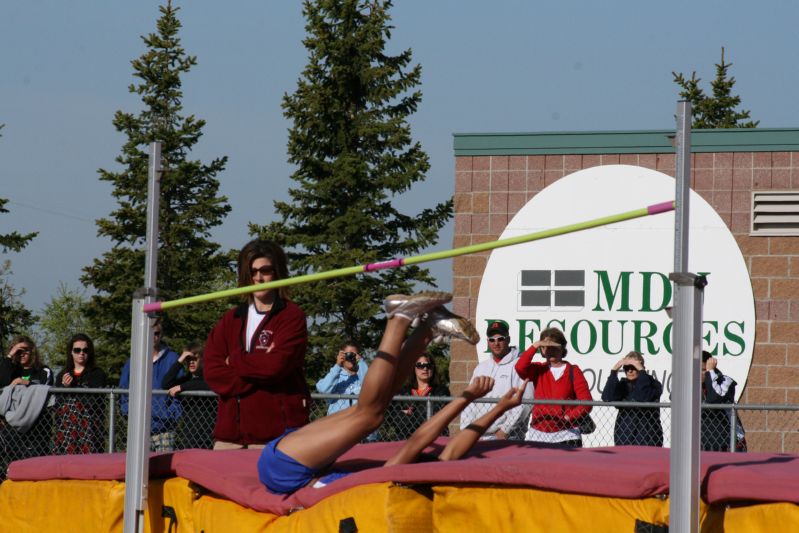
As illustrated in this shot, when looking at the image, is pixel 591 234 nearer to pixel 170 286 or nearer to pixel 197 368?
pixel 197 368

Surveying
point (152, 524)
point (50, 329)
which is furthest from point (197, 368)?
point (50, 329)

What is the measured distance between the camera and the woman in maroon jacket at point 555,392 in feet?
30.2

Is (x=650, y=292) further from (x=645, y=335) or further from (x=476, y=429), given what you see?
(x=476, y=429)

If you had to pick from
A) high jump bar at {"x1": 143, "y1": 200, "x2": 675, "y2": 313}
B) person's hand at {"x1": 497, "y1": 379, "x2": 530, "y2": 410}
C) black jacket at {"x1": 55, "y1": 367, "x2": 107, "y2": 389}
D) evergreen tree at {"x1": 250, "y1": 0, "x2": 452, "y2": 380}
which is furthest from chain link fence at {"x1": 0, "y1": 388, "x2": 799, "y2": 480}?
evergreen tree at {"x1": 250, "y1": 0, "x2": 452, "y2": 380}

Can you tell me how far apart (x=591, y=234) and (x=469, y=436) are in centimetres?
737

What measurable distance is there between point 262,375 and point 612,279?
24.2 feet

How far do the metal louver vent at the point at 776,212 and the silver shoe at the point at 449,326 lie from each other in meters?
7.75

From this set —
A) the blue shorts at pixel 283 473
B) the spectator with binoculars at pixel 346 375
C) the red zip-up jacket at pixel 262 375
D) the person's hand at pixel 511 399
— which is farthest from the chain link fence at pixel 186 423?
the blue shorts at pixel 283 473

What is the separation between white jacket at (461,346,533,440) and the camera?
9.44m

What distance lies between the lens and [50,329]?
51.4 meters

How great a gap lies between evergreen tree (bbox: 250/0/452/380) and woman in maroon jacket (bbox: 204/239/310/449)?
61.3 feet

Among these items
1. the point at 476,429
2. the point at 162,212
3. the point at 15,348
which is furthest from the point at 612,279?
the point at 162,212

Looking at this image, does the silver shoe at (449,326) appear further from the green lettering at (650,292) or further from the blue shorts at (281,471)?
the green lettering at (650,292)

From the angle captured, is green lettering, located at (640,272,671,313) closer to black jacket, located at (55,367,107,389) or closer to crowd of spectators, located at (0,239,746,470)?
crowd of spectators, located at (0,239,746,470)
